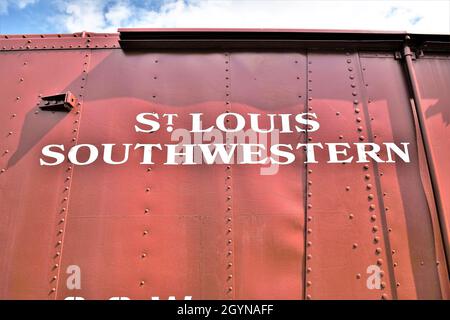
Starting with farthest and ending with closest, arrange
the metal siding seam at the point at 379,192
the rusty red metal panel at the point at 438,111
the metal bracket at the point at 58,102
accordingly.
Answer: the metal bracket at the point at 58,102, the rusty red metal panel at the point at 438,111, the metal siding seam at the point at 379,192

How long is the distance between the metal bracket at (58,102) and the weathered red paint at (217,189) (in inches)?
2.5

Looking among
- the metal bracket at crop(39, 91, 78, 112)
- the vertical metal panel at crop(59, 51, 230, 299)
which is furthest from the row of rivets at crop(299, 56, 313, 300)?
the metal bracket at crop(39, 91, 78, 112)

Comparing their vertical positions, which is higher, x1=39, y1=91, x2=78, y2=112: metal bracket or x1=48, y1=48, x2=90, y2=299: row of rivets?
x1=39, y1=91, x2=78, y2=112: metal bracket

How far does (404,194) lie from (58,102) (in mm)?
2735

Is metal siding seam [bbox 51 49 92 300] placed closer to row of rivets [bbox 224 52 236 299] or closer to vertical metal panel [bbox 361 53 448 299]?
row of rivets [bbox 224 52 236 299]

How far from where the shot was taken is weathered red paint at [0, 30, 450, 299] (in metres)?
2.22

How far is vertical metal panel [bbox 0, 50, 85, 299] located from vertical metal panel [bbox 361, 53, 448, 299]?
237 cm

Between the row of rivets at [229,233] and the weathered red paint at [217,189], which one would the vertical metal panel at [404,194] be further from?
the row of rivets at [229,233]

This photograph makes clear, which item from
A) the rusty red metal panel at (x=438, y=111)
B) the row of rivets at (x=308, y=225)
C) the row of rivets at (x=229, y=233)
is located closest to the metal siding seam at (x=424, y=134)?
the rusty red metal panel at (x=438, y=111)

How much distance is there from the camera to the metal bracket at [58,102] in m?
2.60

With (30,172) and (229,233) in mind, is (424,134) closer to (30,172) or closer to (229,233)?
(229,233)

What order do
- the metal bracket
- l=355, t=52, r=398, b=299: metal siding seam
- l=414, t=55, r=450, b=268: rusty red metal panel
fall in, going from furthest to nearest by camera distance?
the metal bracket, l=414, t=55, r=450, b=268: rusty red metal panel, l=355, t=52, r=398, b=299: metal siding seam
